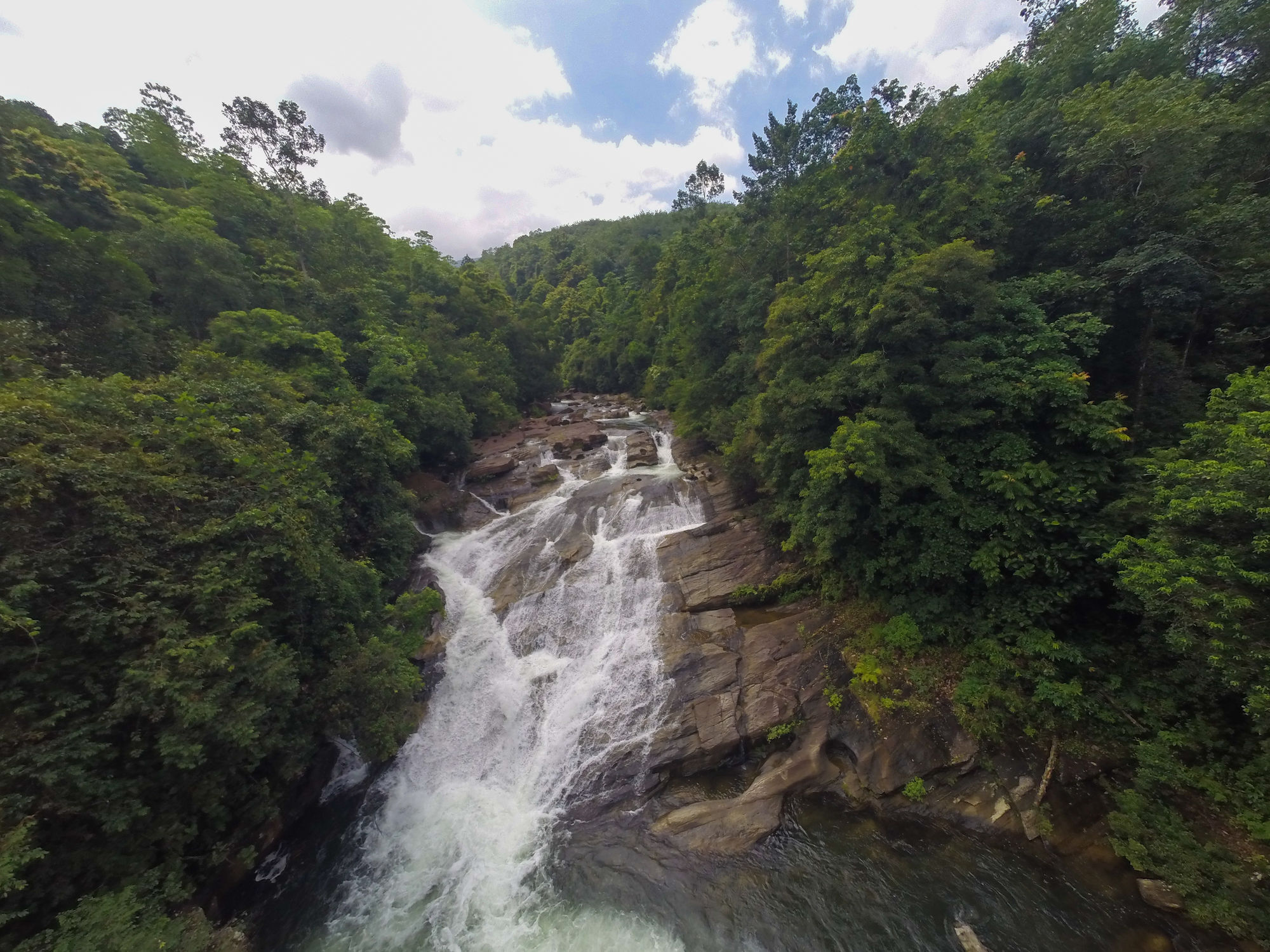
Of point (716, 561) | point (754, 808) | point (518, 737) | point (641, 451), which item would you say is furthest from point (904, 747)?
point (641, 451)

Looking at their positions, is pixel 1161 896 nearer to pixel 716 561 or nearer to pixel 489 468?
pixel 716 561

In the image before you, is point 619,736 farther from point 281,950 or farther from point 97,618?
point 97,618

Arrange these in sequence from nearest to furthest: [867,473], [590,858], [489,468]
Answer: [590,858]
[867,473]
[489,468]

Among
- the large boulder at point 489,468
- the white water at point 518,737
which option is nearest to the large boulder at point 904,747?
the white water at point 518,737

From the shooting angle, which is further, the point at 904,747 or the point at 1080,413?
the point at 904,747

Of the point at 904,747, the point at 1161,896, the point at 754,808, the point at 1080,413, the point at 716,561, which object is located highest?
the point at 1080,413

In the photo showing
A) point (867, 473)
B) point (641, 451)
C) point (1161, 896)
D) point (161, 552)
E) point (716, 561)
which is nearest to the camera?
point (1161, 896)

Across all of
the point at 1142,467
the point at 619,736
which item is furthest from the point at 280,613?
the point at 1142,467

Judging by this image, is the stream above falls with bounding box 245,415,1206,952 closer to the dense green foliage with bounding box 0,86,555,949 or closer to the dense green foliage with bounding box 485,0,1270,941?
the dense green foliage with bounding box 0,86,555,949
